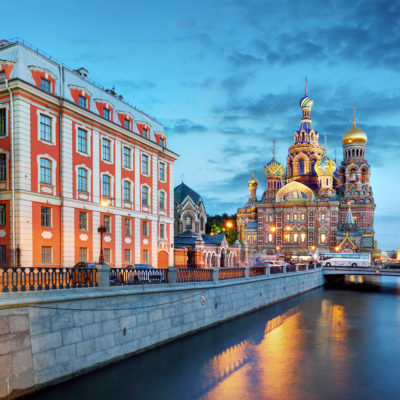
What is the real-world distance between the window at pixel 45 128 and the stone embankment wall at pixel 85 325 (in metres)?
12.5

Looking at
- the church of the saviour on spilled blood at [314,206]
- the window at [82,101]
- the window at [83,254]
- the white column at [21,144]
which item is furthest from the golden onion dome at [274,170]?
the white column at [21,144]

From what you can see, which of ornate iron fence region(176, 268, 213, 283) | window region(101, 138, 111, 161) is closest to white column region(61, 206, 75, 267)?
window region(101, 138, 111, 161)

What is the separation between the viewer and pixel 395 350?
22.3 meters

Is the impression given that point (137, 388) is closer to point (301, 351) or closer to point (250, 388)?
point (250, 388)

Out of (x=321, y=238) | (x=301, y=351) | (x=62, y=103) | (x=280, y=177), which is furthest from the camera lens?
(x=280, y=177)

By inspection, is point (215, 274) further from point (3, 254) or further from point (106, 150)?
point (106, 150)

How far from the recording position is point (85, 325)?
1584 centimetres

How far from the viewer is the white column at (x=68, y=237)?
26.6m

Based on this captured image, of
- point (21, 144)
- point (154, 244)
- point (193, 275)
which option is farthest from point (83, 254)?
point (154, 244)

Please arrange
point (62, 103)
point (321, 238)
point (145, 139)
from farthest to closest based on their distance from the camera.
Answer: point (321, 238) < point (145, 139) < point (62, 103)

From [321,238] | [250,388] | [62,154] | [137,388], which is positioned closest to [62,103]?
[62,154]

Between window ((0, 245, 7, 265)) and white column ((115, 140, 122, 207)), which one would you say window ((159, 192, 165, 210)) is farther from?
window ((0, 245, 7, 265))

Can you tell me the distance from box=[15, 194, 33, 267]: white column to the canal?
390 inches

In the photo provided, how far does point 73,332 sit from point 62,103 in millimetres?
16647
